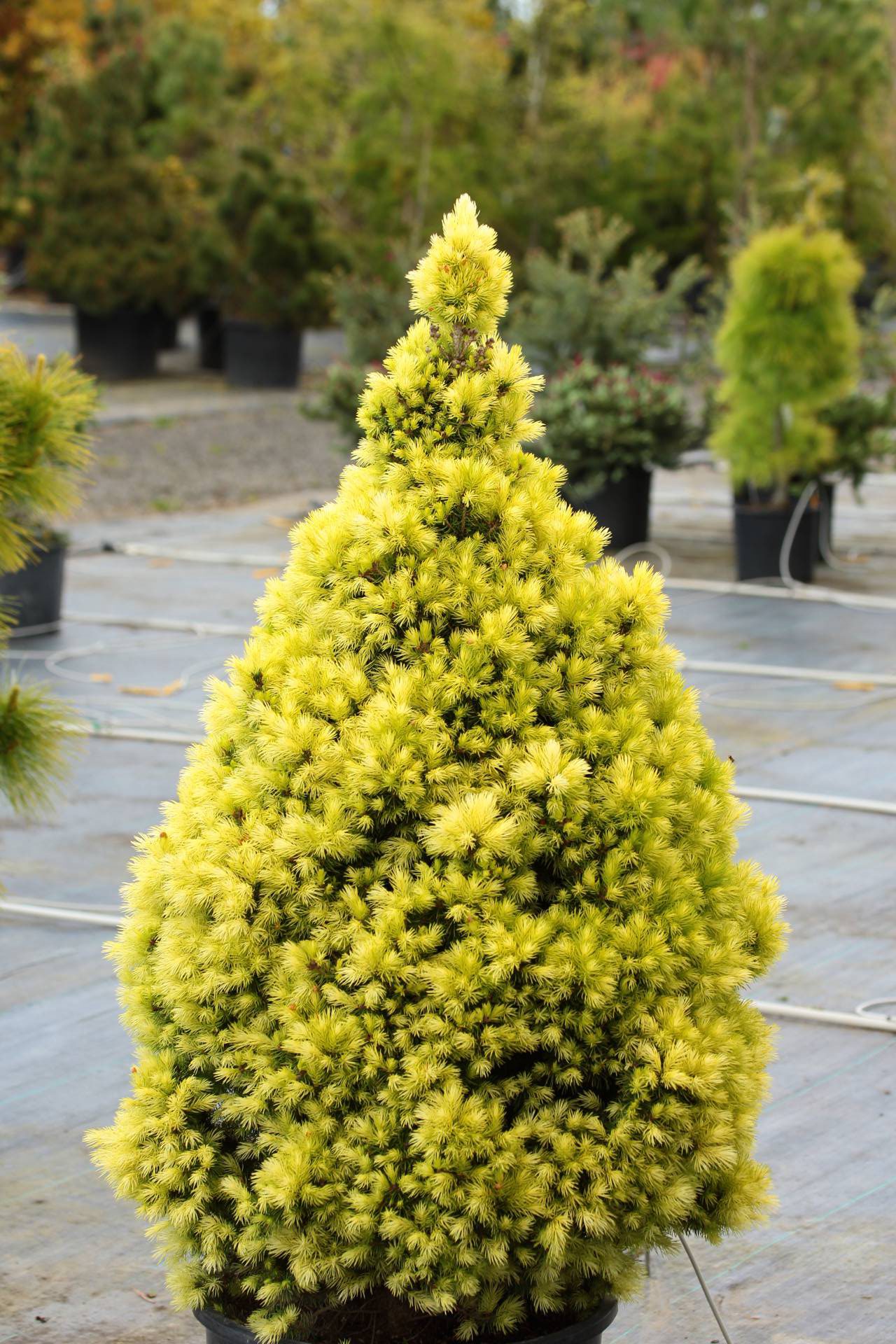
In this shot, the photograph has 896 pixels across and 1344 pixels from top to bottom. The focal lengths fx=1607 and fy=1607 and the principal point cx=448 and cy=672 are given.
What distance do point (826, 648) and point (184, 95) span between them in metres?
20.1

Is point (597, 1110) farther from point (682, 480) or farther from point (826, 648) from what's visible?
point (682, 480)

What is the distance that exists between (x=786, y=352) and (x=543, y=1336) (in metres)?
8.74

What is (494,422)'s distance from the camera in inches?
99.0

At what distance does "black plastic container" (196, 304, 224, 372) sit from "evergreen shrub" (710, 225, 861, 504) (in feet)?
48.7

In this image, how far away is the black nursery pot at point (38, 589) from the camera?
30.2ft

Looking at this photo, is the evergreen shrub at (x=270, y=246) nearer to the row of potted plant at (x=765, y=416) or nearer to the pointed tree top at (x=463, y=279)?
the row of potted plant at (x=765, y=416)

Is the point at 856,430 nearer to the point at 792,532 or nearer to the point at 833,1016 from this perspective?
the point at 792,532

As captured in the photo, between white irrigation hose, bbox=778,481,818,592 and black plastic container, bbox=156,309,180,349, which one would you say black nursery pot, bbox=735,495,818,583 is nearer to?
white irrigation hose, bbox=778,481,818,592

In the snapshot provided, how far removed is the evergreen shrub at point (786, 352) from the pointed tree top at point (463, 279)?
8.15 meters

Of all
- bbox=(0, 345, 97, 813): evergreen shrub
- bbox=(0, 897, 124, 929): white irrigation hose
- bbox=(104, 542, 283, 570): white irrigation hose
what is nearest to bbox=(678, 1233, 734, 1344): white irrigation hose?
bbox=(0, 345, 97, 813): evergreen shrub

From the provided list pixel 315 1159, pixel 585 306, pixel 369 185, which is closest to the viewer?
pixel 315 1159

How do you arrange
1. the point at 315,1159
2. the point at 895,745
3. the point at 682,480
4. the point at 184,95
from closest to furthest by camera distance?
the point at 315,1159, the point at 895,745, the point at 682,480, the point at 184,95

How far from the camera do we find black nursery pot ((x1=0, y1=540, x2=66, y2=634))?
922cm

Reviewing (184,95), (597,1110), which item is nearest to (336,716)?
(597,1110)
